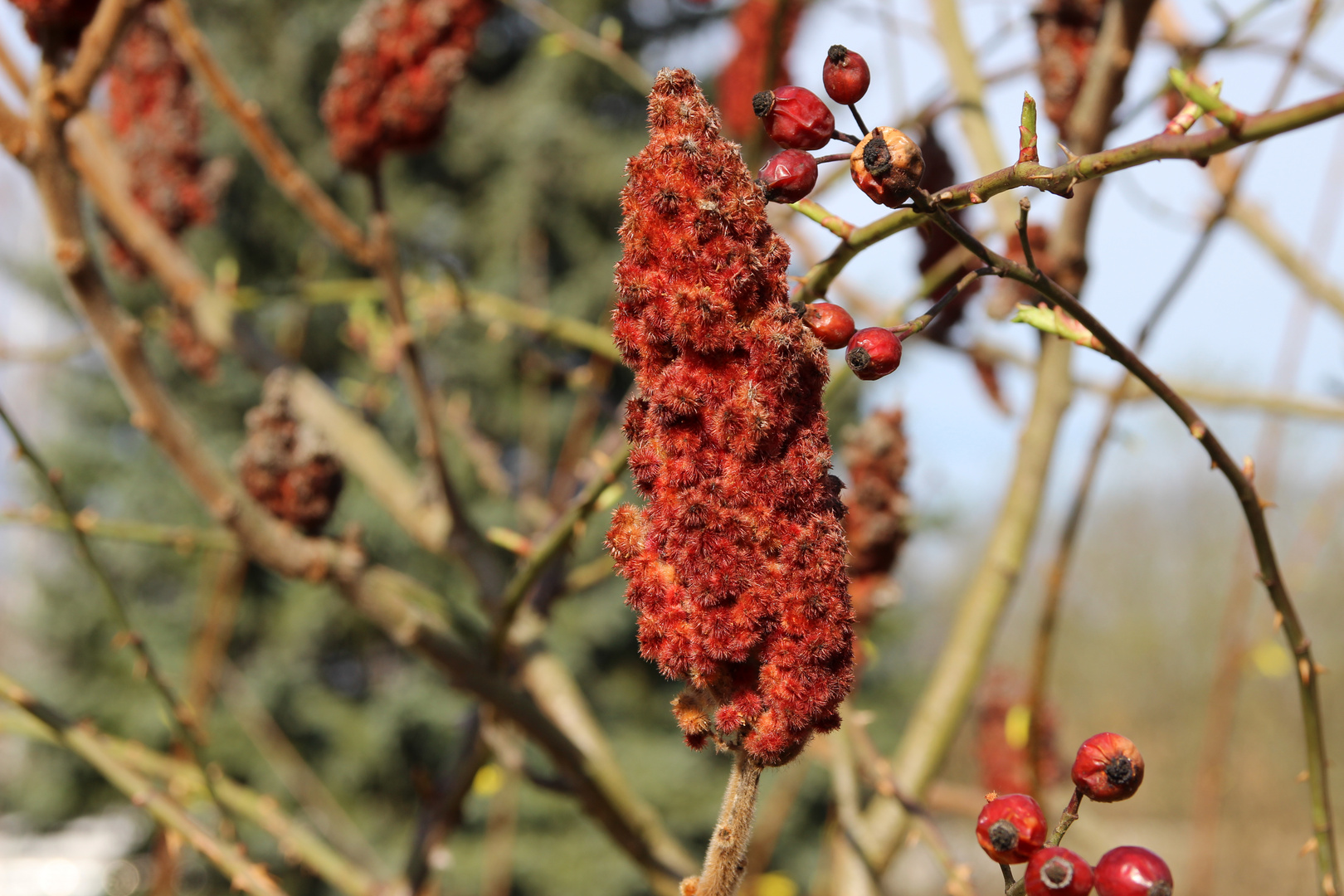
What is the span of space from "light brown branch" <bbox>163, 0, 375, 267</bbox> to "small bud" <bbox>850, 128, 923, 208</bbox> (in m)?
1.15

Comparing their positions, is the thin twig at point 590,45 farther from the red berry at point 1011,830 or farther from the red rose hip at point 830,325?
the red berry at point 1011,830

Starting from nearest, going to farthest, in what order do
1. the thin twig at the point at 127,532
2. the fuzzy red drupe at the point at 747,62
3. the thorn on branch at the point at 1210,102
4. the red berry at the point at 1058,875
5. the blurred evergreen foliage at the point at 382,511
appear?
the thorn on branch at the point at 1210,102 < the red berry at the point at 1058,875 < the thin twig at the point at 127,532 < the fuzzy red drupe at the point at 747,62 < the blurred evergreen foliage at the point at 382,511

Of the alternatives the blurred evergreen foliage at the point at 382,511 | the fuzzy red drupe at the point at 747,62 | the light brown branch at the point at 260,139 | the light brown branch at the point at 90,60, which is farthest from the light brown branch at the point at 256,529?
the blurred evergreen foliage at the point at 382,511

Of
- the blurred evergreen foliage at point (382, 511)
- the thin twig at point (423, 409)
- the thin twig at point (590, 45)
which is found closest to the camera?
the thin twig at point (423, 409)

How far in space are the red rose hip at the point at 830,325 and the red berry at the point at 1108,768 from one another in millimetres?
283

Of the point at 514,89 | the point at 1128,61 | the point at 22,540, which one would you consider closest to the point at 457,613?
the point at 1128,61

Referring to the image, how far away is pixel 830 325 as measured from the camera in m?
0.59

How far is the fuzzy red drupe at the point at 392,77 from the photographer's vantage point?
60.9 inches

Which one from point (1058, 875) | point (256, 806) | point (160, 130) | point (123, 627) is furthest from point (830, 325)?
point (160, 130)

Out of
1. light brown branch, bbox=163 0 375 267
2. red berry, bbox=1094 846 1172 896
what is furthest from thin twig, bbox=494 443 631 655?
light brown branch, bbox=163 0 375 267

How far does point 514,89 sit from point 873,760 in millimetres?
8812

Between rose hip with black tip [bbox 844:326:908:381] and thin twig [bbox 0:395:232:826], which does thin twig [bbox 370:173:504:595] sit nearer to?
thin twig [bbox 0:395:232:826]

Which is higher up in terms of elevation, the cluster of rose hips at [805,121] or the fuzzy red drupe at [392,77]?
the fuzzy red drupe at [392,77]

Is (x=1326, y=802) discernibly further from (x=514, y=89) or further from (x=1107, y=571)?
(x=1107, y=571)
